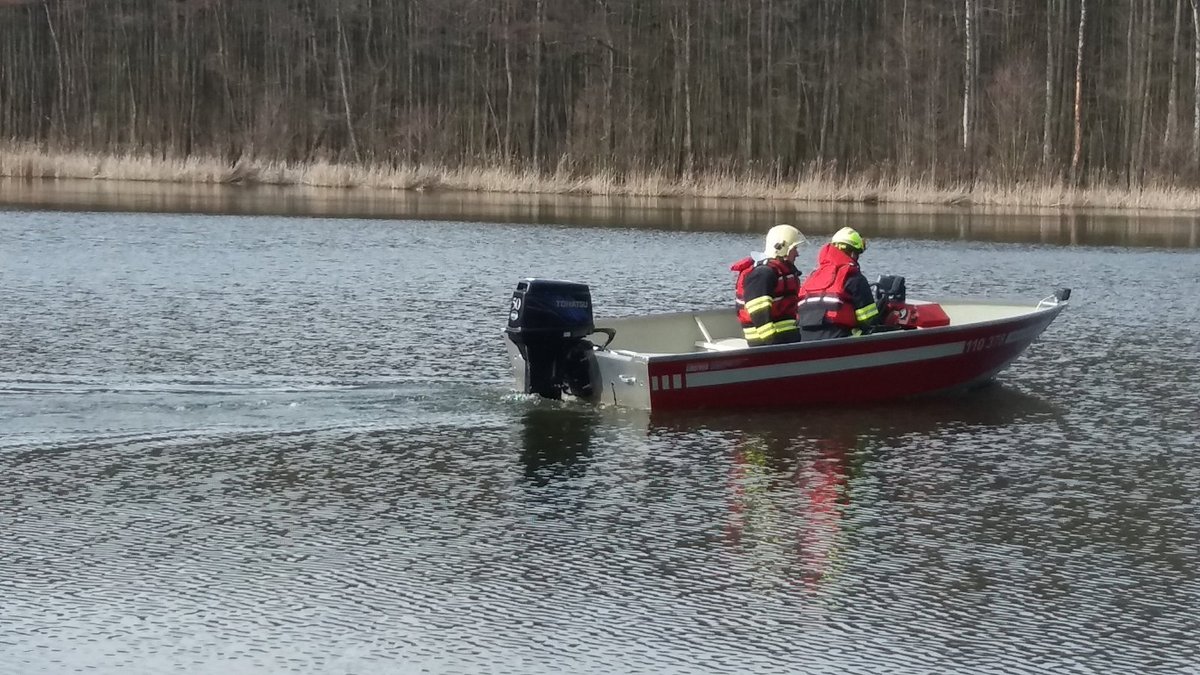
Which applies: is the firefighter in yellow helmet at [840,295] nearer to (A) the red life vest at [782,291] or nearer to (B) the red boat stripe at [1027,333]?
(A) the red life vest at [782,291]

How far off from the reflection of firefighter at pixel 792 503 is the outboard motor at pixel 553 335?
1.39m

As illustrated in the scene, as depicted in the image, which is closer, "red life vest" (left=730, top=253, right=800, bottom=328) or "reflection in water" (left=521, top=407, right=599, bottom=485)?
"reflection in water" (left=521, top=407, right=599, bottom=485)

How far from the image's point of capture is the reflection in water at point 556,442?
33.2 ft

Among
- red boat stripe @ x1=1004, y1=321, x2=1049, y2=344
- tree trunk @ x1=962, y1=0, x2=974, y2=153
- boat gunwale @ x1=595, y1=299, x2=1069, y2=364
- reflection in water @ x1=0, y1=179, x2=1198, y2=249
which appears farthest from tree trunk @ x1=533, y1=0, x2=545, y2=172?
boat gunwale @ x1=595, y1=299, x2=1069, y2=364

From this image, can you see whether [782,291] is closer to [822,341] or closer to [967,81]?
[822,341]

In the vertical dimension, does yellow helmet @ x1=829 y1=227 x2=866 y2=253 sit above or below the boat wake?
above

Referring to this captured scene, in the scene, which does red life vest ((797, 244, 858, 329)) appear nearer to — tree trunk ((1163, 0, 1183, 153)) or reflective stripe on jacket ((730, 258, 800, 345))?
reflective stripe on jacket ((730, 258, 800, 345))

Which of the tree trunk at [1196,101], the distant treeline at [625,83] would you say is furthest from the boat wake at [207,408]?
the tree trunk at [1196,101]

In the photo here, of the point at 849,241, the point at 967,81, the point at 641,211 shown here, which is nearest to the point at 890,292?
the point at 849,241

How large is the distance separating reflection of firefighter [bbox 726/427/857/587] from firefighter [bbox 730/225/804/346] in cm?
114

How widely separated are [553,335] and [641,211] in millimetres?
21921

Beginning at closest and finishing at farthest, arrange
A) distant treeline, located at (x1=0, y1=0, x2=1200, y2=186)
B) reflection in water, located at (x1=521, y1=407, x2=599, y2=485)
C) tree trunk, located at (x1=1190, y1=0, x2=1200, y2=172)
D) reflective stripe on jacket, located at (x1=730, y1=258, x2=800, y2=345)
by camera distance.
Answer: reflection in water, located at (x1=521, y1=407, x2=599, y2=485), reflective stripe on jacket, located at (x1=730, y1=258, x2=800, y2=345), tree trunk, located at (x1=1190, y1=0, x2=1200, y2=172), distant treeline, located at (x1=0, y1=0, x2=1200, y2=186)

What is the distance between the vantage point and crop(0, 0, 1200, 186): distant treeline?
4241 centimetres

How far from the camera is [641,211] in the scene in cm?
3356
